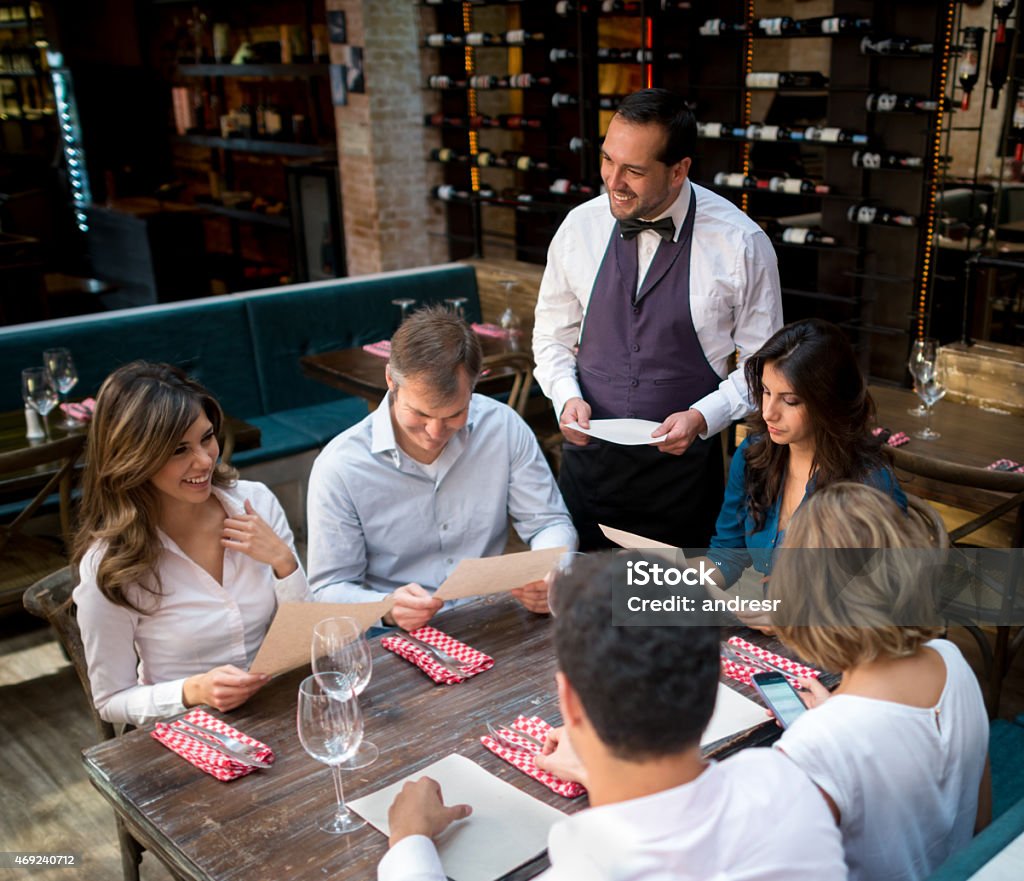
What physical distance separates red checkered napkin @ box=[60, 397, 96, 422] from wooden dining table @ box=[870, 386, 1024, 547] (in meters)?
2.76

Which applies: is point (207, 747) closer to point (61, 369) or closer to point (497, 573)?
point (497, 573)

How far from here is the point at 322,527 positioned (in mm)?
2461

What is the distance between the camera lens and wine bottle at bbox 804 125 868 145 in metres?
5.11

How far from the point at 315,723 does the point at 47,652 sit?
2.80 metres

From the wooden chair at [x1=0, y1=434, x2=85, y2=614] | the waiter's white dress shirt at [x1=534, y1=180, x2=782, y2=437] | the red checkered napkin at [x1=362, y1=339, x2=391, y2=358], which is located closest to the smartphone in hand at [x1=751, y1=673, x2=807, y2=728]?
the waiter's white dress shirt at [x1=534, y1=180, x2=782, y2=437]

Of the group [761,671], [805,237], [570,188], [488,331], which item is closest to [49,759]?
[761,671]

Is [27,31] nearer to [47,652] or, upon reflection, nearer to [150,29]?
[150,29]

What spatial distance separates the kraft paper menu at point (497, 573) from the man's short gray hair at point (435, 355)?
43 centimetres

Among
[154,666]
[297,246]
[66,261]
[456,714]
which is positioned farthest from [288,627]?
[66,261]

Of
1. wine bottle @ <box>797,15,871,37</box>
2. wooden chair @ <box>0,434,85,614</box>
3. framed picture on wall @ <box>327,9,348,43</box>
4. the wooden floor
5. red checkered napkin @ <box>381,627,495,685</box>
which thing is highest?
framed picture on wall @ <box>327,9,348,43</box>

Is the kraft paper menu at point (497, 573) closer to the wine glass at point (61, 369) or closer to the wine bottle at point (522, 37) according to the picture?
the wine glass at point (61, 369)

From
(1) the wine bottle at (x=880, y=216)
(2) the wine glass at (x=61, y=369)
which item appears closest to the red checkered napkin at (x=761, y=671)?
(2) the wine glass at (x=61, y=369)

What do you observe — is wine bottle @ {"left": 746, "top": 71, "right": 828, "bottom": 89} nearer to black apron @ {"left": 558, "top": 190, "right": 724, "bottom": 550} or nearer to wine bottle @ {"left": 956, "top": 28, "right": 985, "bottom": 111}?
wine bottle @ {"left": 956, "top": 28, "right": 985, "bottom": 111}

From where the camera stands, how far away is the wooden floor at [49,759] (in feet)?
9.46
